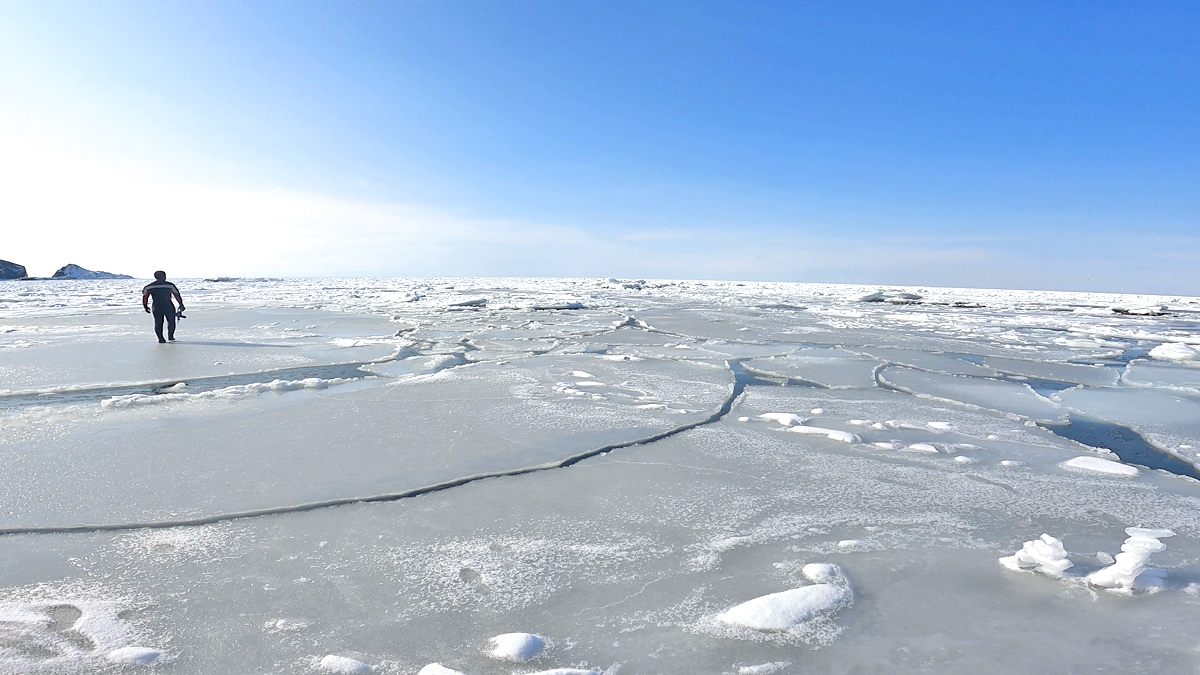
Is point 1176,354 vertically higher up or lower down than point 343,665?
higher up

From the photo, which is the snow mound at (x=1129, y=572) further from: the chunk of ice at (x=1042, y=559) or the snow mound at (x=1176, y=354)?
the snow mound at (x=1176, y=354)

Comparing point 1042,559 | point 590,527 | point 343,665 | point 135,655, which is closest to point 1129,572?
A: point 1042,559

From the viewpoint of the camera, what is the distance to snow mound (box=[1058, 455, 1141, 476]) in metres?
2.77

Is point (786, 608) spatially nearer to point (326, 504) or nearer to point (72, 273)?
point (326, 504)

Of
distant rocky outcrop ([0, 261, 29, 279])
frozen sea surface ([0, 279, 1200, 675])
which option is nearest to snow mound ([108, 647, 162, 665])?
frozen sea surface ([0, 279, 1200, 675])

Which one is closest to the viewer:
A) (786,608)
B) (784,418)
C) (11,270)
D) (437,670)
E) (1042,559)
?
(437,670)

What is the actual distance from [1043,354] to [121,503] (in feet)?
30.4

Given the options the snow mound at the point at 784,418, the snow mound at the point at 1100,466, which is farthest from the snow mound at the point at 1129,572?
the snow mound at the point at 784,418

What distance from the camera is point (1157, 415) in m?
4.09

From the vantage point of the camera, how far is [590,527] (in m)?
2.13

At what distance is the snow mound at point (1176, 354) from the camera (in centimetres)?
703

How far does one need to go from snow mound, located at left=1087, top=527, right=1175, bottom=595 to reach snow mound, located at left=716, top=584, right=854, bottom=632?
2.60 ft

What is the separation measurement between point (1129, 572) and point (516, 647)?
6.07 ft

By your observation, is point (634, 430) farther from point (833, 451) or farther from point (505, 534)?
point (505, 534)
